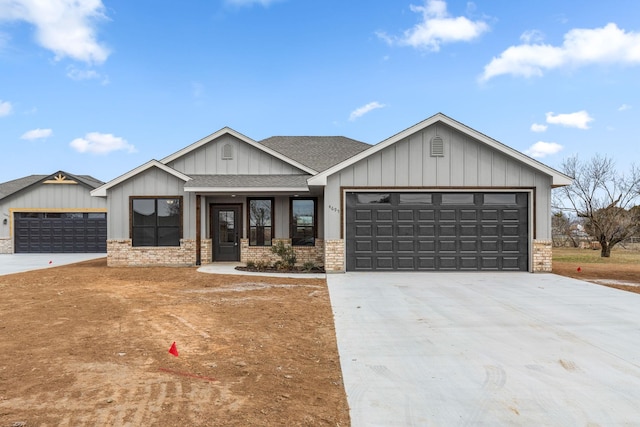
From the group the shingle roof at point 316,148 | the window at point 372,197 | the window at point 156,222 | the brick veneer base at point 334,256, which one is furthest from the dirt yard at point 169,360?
the shingle roof at point 316,148

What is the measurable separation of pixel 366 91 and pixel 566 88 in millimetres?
9440

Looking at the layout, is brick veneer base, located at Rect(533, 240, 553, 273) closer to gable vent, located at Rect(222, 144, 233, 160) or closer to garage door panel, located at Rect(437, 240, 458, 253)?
garage door panel, located at Rect(437, 240, 458, 253)

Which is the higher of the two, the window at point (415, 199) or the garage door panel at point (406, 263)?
the window at point (415, 199)

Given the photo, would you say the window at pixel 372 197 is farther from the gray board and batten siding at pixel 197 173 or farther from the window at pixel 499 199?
the gray board and batten siding at pixel 197 173

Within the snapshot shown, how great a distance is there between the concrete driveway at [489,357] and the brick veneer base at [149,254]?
770cm

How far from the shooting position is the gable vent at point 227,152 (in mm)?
15555

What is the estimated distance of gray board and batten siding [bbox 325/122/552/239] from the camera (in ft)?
39.5

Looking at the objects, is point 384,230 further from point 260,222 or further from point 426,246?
point 260,222

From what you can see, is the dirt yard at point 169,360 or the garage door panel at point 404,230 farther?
the garage door panel at point 404,230

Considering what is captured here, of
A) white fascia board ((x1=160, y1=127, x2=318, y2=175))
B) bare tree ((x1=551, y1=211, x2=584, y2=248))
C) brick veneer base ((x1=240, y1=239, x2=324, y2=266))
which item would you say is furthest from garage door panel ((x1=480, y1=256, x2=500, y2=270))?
bare tree ((x1=551, y1=211, x2=584, y2=248))

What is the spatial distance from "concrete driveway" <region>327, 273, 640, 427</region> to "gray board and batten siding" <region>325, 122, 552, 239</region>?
410 cm

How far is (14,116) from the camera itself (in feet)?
66.7

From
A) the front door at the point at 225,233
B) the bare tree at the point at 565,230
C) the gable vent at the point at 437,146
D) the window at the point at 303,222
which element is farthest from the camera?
the bare tree at the point at 565,230

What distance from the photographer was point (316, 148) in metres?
19.1
